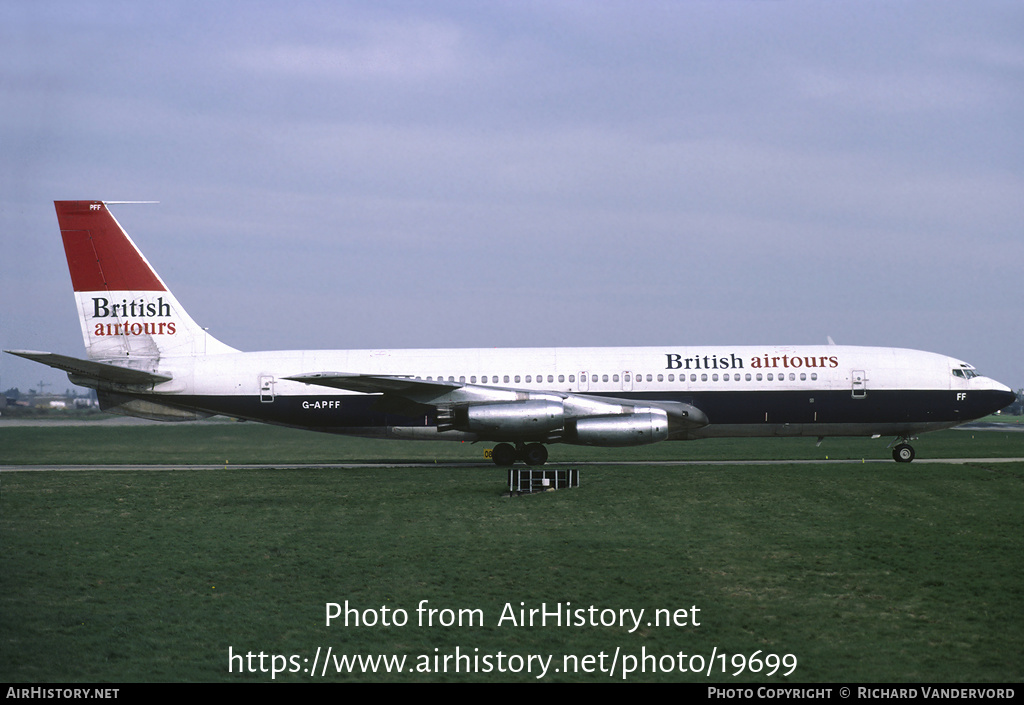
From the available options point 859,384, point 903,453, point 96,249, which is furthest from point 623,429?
point 96,249

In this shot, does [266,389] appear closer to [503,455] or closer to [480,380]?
[480,380]

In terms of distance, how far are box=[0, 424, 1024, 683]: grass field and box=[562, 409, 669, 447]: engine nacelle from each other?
2002mm

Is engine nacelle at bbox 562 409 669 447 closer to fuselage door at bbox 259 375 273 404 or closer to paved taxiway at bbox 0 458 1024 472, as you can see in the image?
paved taxiway at bbox 0 458 1024 472

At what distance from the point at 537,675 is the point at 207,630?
4.45 metres

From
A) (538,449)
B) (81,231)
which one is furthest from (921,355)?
→ (81,231)

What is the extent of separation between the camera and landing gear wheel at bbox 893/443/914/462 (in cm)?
3544

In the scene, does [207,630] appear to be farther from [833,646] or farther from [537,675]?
[833,646]

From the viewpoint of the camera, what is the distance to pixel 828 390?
35.2 m

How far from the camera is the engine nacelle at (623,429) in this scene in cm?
3145

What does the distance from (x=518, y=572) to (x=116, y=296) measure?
27033 mm

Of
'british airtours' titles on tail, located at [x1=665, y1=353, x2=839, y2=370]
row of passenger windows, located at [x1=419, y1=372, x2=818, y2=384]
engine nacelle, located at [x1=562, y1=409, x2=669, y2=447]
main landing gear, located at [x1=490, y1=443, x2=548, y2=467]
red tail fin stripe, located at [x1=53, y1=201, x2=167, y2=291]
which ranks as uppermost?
red tail fin stripe, located at [x1=53, y1=201, x2=167, y2=291]

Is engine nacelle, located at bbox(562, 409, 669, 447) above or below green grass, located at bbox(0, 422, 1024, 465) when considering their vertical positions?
above

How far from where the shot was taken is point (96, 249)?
36.3 meters

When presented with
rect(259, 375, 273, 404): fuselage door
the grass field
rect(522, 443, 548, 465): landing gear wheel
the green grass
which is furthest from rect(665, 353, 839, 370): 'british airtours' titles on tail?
rect(259, 375, 273, 404): fuselage door
